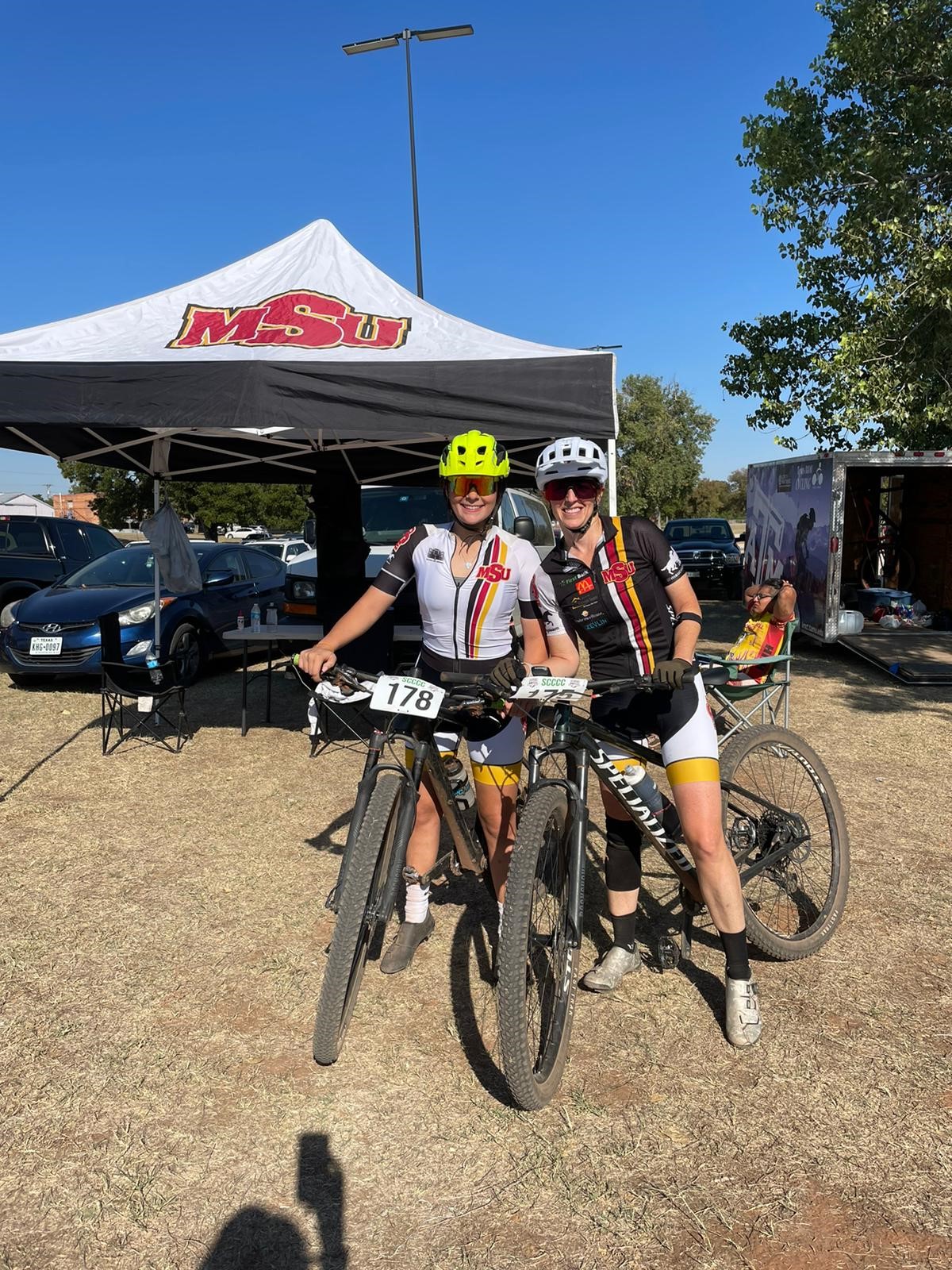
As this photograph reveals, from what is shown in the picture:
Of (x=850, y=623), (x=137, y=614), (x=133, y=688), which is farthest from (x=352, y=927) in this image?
(x=850, y=623)

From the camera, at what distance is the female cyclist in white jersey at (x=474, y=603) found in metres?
3.32

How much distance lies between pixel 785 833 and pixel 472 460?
1971 mm

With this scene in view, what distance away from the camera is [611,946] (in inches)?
145

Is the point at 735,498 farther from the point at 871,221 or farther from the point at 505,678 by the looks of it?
the point at 505,678

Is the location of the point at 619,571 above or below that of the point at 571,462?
below

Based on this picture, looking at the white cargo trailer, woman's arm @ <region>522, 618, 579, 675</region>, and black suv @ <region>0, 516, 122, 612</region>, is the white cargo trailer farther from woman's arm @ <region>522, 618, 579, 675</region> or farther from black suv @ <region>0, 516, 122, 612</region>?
black suv @ <region>0, 516, 122, 612</region>

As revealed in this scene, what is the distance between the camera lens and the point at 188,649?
9.78m

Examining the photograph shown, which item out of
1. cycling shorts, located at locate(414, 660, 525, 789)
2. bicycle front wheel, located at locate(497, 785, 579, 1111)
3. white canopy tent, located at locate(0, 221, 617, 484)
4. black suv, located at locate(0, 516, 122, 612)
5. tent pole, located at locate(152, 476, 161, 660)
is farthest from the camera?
black suv, located at locate(0, 516, 122, 612)

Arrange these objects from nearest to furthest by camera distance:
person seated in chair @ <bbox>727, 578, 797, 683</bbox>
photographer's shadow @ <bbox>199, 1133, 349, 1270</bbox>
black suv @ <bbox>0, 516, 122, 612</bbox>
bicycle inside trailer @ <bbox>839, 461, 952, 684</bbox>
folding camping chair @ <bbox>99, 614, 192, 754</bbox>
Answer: photographer's shadow @ <bbox>199, 1133, 349, 1270</bbox> → person seated in chair @ <bbox>727, 578, 797, 683</bbox> → folding camping chair @ <bbox>99, 614, 192, 754</bbox> → black suv @ <bbox>0, 516, 122, 612</bbox> → bicycle inside trailer @ <bbox>839, 461, 952, 684</bbox>

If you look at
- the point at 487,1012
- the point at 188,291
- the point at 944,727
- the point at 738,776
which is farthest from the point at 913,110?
the point at 487,1012

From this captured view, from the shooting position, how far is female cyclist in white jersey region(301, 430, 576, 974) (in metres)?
3.32

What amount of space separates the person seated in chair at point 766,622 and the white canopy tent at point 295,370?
2.19 m

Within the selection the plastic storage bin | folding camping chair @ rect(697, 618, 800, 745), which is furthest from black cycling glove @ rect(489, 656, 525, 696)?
the plastic storage bin

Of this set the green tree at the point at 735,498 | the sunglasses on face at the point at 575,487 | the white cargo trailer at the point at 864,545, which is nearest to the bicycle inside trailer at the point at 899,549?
the white cargo trailer at the point at 864,545
